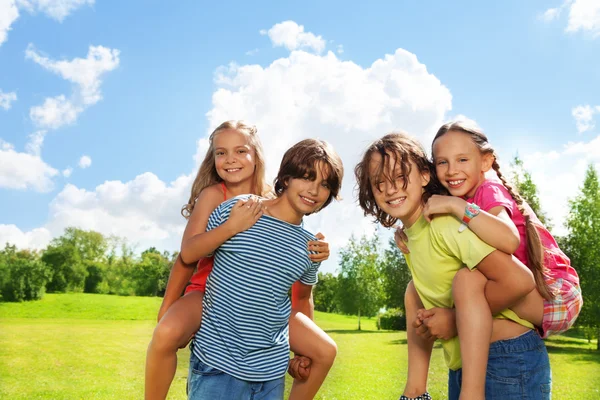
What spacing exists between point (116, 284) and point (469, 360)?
56756 millimetres

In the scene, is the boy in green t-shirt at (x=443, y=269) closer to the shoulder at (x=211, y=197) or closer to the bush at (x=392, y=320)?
the shoulder at (x=211, y=197)

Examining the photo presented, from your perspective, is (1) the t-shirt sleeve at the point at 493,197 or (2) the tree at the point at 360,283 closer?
(1) the t-shirt sleeve at the point at 493,197

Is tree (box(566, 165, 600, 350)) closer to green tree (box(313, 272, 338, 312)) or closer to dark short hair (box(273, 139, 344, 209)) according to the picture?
green tree (box(313, 272, 338, 312))

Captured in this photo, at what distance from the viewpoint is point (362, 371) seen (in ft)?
59.5

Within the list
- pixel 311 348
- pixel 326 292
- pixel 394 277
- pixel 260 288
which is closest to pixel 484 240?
pixel 260 288

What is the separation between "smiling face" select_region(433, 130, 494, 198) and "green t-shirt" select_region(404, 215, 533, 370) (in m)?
0.23

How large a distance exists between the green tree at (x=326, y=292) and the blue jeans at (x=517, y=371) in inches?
1588

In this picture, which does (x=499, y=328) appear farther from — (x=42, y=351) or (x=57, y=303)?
(x=57, y=303)

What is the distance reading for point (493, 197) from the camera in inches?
104

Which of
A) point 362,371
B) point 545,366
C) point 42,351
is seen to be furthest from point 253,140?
point 42,351

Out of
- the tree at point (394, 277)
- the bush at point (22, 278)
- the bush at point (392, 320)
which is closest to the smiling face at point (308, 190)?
the tree at point (394, 277)

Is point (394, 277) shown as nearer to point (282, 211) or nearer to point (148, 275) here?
point (148, 275)

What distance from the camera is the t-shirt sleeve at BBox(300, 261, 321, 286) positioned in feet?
10.7

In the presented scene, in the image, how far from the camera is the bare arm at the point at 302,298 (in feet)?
11.3
